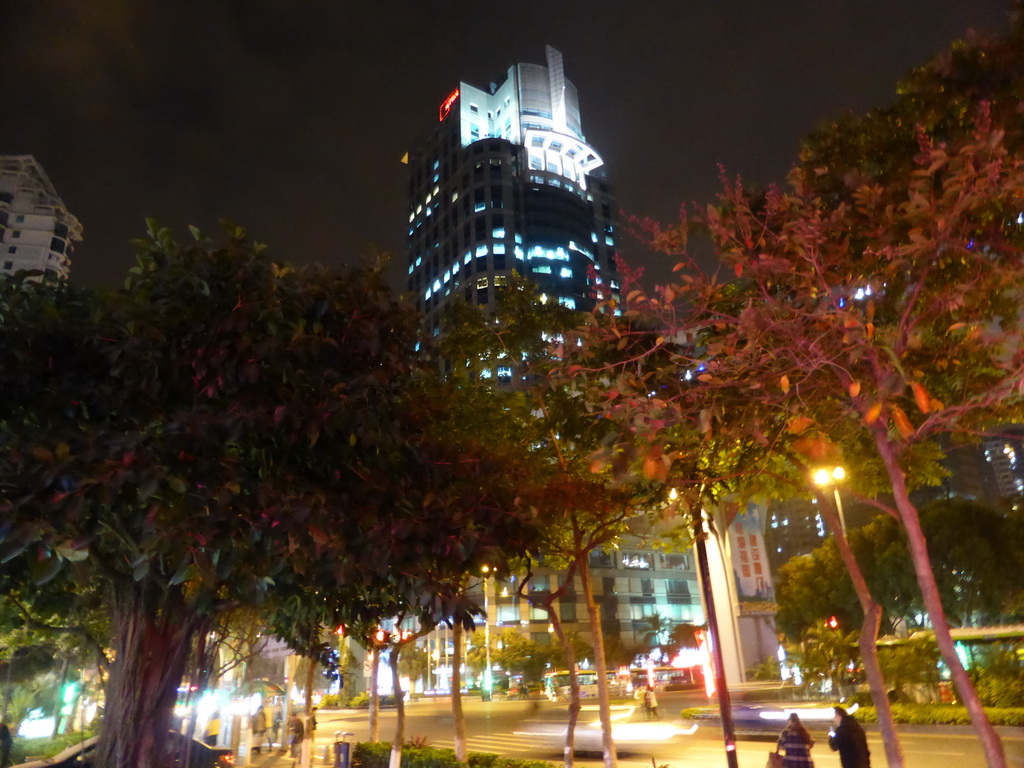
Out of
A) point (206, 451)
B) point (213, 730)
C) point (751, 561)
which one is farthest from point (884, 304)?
point (751, 561)

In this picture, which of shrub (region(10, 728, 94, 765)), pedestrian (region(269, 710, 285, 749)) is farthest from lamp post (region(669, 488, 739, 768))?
pedestrian (region(269, 710, 285, 749))

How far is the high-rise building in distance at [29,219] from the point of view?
281 ft

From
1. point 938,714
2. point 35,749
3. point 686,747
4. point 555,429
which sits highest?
point 555,429

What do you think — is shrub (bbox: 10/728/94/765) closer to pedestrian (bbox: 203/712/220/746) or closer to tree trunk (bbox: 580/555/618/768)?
pedestrian (bbox: 203/712/220/746)

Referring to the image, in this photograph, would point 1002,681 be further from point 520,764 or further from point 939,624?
point 939,624

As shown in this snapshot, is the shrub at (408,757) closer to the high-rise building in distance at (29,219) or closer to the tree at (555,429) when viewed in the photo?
the tree at (555,429)

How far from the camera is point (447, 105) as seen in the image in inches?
5084

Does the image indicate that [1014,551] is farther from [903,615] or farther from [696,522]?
[696,522]

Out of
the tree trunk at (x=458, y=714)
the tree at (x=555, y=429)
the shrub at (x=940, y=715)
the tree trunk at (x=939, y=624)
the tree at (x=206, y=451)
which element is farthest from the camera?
the shrub at (x=940, y=715)

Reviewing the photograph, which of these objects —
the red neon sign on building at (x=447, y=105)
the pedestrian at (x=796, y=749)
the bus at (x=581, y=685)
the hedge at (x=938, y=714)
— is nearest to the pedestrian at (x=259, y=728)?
the hedge at (x=938, y=714)

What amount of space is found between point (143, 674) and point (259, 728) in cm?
2347

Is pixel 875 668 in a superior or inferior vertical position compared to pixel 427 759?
superior

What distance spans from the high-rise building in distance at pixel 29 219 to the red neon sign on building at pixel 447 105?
64035mm

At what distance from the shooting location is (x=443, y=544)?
573cm
